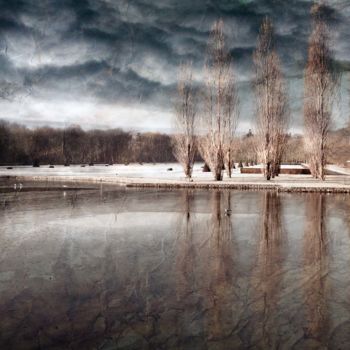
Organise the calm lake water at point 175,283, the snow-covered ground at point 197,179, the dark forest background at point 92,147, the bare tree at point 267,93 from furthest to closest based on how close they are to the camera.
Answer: the dark forest background at point 92,147 → the bare tree at point 267,93 → the snow-covered ground at point 197,179 → the calm lake water at point 175,283

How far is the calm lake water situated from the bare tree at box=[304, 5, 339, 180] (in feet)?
54.5

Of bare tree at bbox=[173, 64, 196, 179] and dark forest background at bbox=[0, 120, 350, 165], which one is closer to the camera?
bare tree at bbox=[173, 64, 196, 179]

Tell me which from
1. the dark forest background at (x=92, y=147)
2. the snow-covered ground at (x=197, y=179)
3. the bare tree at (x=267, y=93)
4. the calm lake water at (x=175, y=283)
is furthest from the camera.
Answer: the dark forest background at (x=92, y=147)

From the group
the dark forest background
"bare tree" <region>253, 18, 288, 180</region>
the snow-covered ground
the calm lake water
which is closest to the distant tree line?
the dark forest background

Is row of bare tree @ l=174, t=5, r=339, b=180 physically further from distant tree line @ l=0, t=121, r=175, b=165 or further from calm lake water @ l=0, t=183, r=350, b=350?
distant tree line @ l=0, t=121, r=175, b=165

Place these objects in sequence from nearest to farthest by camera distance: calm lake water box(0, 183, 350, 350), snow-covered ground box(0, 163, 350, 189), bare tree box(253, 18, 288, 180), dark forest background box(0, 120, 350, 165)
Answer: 1. calm lake water box(0, 183, 350, 350)
2. snow-covered ground box(0, 163, 350, 189)
3. bare tree box(253, 18, 288, 180)
4. dark forest background box(0, 120, 350, 165)

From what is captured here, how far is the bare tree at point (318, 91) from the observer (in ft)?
89.7

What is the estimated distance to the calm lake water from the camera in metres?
4.24

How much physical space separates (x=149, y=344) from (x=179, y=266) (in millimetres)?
2856

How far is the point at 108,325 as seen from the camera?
4.47 meters

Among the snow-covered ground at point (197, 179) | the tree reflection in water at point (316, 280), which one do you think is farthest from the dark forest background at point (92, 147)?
the tree reflection in water at point (316, 280)

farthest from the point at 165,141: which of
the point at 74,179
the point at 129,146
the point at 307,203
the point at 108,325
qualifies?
the point at 108,325

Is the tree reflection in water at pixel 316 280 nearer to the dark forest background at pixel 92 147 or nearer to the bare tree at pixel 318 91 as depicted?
the bare tree at pixel 318 91

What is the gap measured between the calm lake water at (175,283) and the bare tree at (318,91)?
54.5 ft
